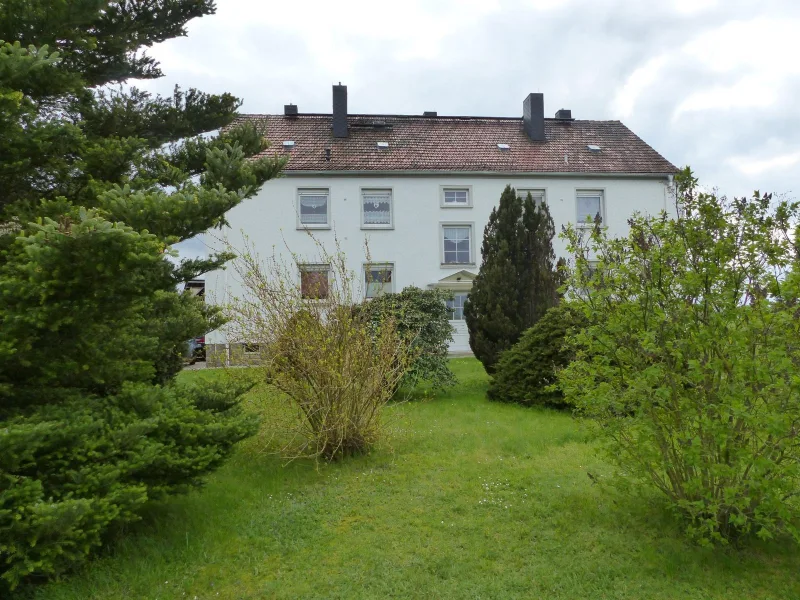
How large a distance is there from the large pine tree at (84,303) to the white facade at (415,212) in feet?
49.9

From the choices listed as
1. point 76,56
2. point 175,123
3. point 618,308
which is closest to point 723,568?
point 618,308

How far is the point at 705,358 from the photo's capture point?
4.05m

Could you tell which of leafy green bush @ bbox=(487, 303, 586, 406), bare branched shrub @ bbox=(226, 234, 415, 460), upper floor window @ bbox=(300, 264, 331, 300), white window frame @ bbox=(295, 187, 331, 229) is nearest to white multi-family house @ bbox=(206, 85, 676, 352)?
white window frame @ bbox=(295, 187, 331, 229)

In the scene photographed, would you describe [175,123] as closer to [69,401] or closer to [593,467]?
[69,401]

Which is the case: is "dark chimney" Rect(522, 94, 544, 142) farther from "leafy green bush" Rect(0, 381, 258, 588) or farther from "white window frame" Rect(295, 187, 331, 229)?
"leafy green bush" Rect(0, 381, 258, 588)

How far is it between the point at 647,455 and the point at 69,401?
4060 millimetres

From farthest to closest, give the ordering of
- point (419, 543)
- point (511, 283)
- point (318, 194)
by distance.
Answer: point (318, 194) → point (511, 283) → point (419, 543)

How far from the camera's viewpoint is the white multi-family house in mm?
21500

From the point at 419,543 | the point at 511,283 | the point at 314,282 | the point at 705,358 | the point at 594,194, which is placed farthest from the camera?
the point at 594,194

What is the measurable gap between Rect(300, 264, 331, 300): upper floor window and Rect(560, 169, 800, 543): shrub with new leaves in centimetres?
288

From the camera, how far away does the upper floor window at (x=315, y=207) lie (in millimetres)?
21719

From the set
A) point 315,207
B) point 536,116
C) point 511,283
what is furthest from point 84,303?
point 536,116

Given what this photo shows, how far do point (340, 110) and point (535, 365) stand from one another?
1629 centimetres

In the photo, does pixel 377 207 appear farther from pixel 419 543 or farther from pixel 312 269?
pixel 419 543
